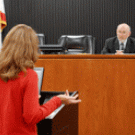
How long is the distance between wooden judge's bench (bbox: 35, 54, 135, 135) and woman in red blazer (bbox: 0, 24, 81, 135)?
4.04 feet

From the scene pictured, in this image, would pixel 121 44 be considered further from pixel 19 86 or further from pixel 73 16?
pixel 19 86

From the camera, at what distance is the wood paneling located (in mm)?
5988

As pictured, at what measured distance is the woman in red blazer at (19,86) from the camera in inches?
43.6

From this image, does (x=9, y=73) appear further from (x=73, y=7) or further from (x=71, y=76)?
(x=73, y=7)

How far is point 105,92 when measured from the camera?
237cm

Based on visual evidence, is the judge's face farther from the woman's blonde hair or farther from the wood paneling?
the woman's blonde hair

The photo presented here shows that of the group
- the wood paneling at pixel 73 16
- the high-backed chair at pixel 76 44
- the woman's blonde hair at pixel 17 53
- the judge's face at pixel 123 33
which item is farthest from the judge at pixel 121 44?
the woman's blonde hair at pixel 17 53

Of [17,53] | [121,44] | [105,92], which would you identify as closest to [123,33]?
[121,44]

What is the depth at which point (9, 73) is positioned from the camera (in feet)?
3.66

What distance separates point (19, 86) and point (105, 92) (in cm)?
142

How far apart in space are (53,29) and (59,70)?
394 cm

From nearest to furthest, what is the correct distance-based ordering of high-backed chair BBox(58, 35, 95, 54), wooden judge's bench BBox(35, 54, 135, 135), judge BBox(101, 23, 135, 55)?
1. wooden judge's bench BBox(35, 54, 135, 135)
2. judge BBox(101, 23, 135, 55)
3. high-backed chair BBox(58, 35, 95, 54)

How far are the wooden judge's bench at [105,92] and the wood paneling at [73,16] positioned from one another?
375 cm

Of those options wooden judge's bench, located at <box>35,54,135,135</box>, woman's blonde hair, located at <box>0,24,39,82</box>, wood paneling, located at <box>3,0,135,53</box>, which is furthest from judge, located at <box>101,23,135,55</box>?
woman's blonde hair, located at <box>0,24,39,82</box>
